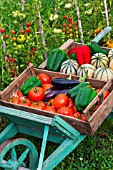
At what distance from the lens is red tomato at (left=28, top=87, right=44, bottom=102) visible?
3322 mm

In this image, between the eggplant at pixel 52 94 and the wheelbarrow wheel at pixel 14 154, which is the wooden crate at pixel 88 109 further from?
the wheelbarrow wheel at pixel 14 154

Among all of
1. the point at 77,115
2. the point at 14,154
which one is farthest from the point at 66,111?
the point at 14,154

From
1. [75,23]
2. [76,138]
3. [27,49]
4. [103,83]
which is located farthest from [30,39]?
[76,138]

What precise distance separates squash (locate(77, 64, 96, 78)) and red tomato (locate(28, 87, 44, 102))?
0.43m

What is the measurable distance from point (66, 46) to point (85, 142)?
998 mm

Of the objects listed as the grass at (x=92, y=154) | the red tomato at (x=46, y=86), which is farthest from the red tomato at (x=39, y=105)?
the grass at (x=92, y=154)

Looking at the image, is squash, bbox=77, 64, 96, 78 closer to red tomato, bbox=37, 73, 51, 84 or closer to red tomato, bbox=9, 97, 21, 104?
red tomato, bbox=37, 73, 51, 84

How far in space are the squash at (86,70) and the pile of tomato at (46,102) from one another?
31 centimetres

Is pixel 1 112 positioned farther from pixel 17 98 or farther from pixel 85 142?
pixel 85 142

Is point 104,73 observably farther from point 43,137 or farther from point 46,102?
point 43,137

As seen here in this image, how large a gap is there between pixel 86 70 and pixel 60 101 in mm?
497

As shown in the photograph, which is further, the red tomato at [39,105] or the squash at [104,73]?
the squash at [104,73]

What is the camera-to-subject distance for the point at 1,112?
3160 mm

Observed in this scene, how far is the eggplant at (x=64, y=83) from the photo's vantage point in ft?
11.1
